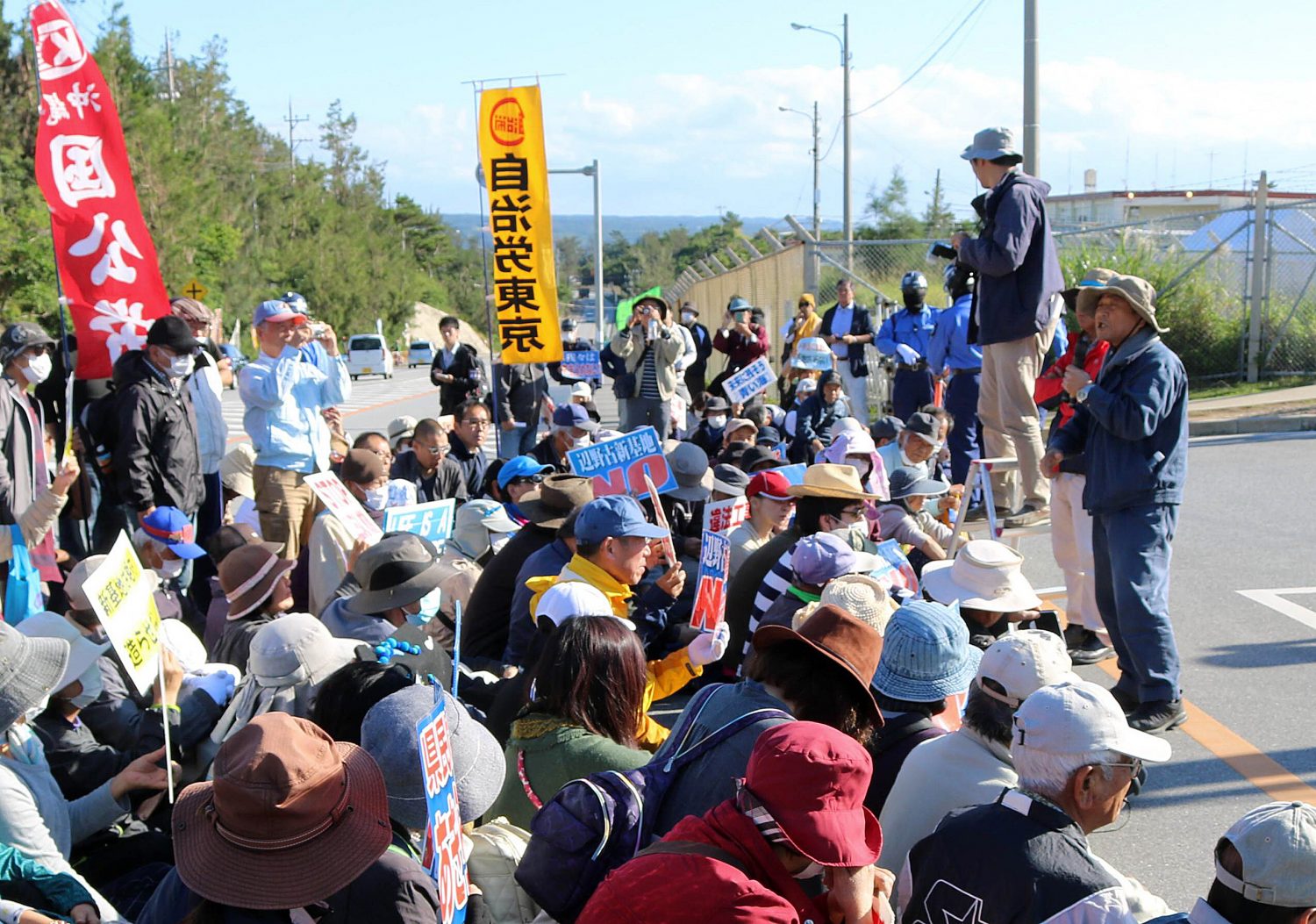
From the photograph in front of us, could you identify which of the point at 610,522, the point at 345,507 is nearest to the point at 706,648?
the point at 610,522

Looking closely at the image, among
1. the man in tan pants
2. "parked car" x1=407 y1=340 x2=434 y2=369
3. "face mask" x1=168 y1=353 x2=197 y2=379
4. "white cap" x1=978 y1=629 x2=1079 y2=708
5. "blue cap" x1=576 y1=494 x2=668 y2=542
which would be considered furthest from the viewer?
"parked car" x1=407 y1=340 x2=434 y2=369

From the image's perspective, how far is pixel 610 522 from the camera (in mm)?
5082

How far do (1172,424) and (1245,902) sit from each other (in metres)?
3.39

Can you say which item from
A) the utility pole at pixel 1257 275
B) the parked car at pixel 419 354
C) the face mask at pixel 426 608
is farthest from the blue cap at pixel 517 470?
the parked car at pixel 419 354

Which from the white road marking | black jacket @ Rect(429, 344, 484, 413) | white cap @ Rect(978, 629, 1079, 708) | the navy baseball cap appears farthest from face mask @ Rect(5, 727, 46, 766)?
black jacket @ Rect(429, 344, 484, 413)

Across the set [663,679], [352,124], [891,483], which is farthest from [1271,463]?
[352,124]

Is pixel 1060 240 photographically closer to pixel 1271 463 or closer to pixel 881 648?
pixel 1271 463

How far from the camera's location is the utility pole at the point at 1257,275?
658 inches

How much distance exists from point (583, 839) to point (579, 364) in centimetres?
1246

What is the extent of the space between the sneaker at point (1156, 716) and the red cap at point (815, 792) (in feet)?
11.5

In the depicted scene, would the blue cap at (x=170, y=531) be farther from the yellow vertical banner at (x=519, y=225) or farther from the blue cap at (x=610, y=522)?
the yellow vertical banner at (x=519, y=225)

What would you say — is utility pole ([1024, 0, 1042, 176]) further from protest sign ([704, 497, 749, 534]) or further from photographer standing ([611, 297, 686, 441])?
protest sign ([704, 497, 749, 534])

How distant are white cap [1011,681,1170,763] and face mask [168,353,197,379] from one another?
6.17m

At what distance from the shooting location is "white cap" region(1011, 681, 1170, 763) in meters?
3.00
